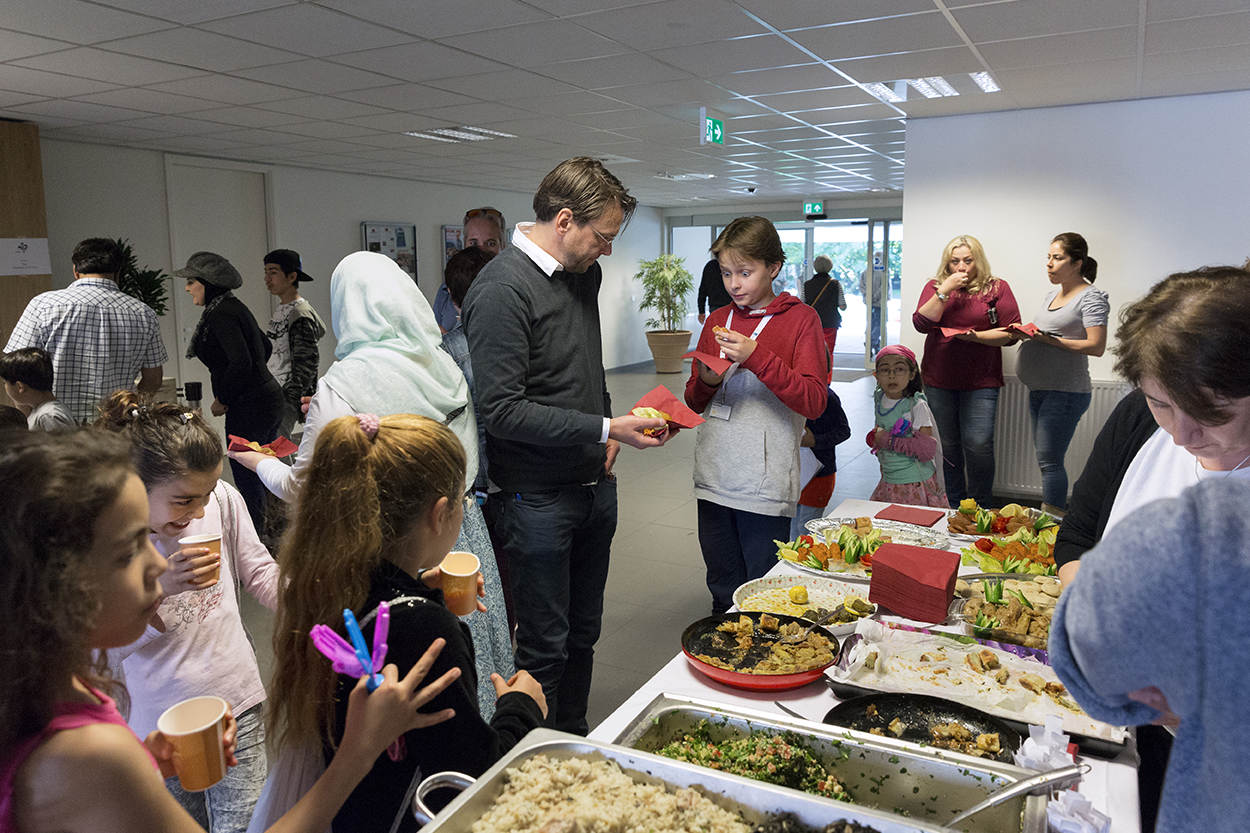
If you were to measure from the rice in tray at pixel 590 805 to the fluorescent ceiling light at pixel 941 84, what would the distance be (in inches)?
184

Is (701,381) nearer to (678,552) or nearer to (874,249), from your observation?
(678,552)

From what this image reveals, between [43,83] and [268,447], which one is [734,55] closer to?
[268,447]

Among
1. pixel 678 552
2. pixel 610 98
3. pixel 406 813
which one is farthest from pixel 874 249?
pixel 406 813

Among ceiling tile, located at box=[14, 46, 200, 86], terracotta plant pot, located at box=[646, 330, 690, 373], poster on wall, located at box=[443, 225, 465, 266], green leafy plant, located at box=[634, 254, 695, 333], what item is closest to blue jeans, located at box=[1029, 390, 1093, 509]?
ceiling tile, located at box=[14, 46, 200, 86]

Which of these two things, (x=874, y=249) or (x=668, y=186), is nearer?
(x=668, y=186)

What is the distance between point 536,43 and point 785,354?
230 centimetres

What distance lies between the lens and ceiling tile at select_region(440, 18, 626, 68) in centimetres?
384

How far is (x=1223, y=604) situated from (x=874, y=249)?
43.7 ft

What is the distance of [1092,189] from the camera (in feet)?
17.4

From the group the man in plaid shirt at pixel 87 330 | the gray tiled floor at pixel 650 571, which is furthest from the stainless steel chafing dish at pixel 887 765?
Result: the man in plaid shirt at pixel 87 330

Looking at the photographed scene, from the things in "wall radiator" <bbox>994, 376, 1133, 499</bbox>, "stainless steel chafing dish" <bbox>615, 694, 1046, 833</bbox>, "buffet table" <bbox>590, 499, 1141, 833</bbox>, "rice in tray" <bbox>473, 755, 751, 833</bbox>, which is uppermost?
"rice in tray" <bbox>473, 755, 751, 833</bbox>

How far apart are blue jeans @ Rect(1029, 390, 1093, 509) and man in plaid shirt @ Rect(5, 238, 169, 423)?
4914 millimetres

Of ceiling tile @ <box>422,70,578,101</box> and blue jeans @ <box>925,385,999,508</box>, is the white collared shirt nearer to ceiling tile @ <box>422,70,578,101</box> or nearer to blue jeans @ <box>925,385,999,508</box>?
ceiling tile @ <box>422,70,578,101</box>

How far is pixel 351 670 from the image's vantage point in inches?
40.1
